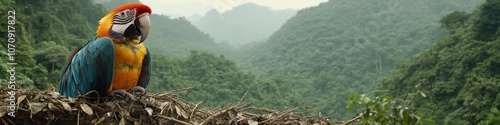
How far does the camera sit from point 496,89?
12438 millimetres

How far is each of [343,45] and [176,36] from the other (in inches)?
741

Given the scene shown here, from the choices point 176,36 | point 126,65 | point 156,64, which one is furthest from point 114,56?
point 176,36

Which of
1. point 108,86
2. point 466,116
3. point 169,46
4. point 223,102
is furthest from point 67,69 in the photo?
point 169,46

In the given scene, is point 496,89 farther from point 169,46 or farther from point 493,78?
point 169,46

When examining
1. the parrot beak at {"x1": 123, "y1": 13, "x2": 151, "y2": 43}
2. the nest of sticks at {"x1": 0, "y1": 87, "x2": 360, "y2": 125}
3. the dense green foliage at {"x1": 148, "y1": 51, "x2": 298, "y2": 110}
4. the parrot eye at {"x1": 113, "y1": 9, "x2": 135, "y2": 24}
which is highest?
the parrot eye at {"x1": 113, "y1": 9, "x2": 135, "y2": 24}

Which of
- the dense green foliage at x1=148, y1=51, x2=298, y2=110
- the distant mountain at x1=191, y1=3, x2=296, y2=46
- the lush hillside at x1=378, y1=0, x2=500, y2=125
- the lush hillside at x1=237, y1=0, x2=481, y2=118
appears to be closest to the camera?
the lush hillside at x1=378, y1=0, x2=500, y2=125

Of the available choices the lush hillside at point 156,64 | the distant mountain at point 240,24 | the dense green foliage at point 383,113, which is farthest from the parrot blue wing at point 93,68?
the distant mountain at point 240,24

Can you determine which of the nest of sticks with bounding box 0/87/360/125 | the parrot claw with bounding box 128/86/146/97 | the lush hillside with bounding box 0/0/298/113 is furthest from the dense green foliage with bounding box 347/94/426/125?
the lush hillside with bounding box 0/0/298/113

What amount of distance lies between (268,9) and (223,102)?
71365 millimetres

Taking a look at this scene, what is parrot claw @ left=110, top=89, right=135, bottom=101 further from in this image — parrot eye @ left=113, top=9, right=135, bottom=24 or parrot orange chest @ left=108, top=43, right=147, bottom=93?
parrot eye @ left=113, top=9, right=135, bottom=24

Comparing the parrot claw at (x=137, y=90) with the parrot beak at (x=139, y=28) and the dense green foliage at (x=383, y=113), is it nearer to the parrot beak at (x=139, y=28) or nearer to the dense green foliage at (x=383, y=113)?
the parrot beak at (x=139, y=28)

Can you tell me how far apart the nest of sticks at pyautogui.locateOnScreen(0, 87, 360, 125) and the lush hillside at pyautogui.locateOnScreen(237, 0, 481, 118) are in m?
22.5

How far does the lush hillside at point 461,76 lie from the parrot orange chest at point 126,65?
392 inches

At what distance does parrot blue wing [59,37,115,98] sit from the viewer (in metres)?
2.31
